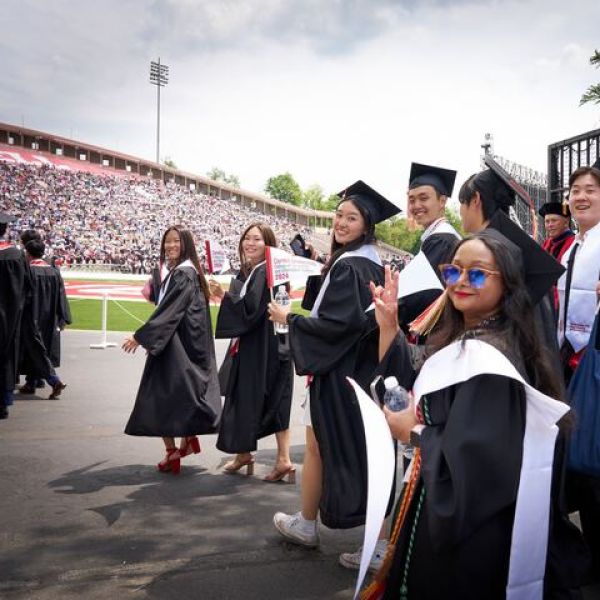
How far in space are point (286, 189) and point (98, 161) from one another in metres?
48.8

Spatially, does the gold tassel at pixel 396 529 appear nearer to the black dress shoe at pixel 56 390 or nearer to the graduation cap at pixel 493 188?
the graduation cap at pixel 493 188

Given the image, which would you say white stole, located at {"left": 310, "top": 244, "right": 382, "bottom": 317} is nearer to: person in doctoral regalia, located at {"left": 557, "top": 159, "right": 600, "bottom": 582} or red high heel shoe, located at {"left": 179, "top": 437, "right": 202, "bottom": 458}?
person in doctoral regalia, located at {"left": 557, "top": 159, "right": 600, "bottom": 582}

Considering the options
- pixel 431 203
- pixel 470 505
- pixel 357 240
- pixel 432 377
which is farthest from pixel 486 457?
pixel 431 203

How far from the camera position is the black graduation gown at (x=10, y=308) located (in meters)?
6.67

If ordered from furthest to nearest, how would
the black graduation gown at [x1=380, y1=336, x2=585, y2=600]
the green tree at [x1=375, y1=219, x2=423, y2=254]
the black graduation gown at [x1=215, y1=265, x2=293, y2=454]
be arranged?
the green tree at [x1=375, y1=219, x2=423, y2=254] < the black graduation gown at [x1=215, y1=265, x2=293, y2=454] < the black graduation gown at [x1=380, y1=336, x2=585, y2=600]

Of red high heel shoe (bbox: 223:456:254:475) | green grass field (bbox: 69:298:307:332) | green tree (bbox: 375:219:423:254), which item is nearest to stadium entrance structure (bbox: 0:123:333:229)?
green tree (bbox: 375:219:423:254)

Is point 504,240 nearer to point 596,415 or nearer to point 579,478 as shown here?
point 596,415

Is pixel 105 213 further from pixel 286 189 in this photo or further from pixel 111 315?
pixel 286 189

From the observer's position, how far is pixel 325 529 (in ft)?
13.2

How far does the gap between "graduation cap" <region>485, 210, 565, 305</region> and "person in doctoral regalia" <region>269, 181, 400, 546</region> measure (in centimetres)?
A: 130

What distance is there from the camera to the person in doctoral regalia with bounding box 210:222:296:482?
466cm

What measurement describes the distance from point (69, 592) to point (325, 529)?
1.67m

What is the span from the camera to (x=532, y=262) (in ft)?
6.82

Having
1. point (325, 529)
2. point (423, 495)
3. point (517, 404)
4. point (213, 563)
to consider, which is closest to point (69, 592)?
point (213, 563)
